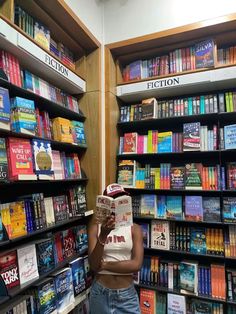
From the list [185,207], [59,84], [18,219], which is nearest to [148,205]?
[185,207]

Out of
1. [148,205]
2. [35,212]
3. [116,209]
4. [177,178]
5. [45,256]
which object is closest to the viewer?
[116,209]

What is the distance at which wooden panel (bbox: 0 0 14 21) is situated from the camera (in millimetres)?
1646

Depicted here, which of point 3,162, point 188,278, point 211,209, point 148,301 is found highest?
point 3,162

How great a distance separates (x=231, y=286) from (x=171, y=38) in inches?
95.1

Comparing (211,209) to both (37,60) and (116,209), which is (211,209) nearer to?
(116,209)

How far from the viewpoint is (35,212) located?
177 centimetres

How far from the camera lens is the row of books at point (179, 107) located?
235 centimetres

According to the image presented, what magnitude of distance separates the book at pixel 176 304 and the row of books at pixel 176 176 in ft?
3.38

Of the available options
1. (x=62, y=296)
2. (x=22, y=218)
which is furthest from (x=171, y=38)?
(x=62, y=296)

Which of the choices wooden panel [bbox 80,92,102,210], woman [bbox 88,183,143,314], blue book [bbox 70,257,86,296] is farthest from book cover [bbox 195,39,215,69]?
blue book [bbox 70,257,86,296]

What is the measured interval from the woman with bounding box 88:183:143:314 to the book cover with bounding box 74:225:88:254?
50cm

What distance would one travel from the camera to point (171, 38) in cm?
243

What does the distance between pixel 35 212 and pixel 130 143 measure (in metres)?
1.27

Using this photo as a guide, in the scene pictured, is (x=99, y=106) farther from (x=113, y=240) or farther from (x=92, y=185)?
(x=113, y=240)
